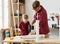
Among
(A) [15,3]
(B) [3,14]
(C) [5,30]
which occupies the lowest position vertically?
(C) [5,30]

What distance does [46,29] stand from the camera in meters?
2.62

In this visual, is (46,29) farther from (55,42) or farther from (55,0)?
(55,0)

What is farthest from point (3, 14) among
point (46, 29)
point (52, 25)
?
point (46, 29)

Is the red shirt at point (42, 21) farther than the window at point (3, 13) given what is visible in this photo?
No

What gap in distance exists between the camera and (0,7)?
4.48m

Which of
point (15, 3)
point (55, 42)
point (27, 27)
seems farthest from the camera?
point (15, 3)

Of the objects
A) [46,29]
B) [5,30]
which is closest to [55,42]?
[46,29]

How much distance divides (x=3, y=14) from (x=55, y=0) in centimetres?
153

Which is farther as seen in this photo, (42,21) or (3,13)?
(3,13)

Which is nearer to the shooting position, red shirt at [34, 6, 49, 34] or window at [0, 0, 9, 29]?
red shirt at [34, 6, 49, 34]

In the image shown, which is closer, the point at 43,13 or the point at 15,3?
the point at 43,13

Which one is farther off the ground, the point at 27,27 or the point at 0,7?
the point at 0,7

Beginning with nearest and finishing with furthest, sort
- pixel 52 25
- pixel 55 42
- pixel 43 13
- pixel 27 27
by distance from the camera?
pixel 55 42, pixel 43 13, pixel 27 27, pixel 52 25

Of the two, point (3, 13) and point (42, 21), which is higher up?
point (3, 13)
